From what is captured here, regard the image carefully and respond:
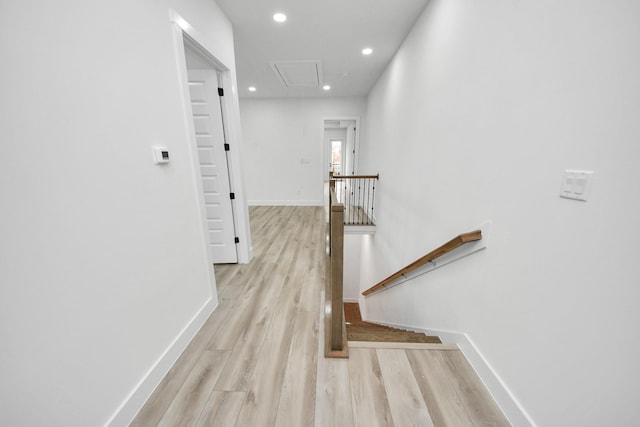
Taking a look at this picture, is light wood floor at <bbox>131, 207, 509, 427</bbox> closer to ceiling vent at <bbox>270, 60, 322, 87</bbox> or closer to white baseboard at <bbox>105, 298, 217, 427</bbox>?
white baseboard at <bbox>105, 298, 217, 427</bbox>

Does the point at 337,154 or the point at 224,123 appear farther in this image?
the point at 337,154

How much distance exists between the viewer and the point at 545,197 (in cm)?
99

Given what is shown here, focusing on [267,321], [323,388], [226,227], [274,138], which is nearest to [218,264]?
[226,227]

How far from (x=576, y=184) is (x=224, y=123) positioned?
2673 millimetres

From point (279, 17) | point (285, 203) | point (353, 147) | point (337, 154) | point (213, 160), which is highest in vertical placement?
point (279, 17)

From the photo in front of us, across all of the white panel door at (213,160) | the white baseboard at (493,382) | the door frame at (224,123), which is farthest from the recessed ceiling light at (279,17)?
the white baseboard at (493,382)

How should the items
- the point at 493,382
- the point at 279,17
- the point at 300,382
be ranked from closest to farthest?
the point at 493,382 < the point at 300,382 < the point at 279,17

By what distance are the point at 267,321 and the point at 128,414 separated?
0.92 m

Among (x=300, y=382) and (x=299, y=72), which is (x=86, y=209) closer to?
(x=300, y=382)

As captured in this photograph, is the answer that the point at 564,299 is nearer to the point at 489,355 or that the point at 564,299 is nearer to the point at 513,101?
the point at 489,355

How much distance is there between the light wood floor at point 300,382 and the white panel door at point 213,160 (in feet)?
3.25

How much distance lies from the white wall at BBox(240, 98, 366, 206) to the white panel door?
9.91 feet

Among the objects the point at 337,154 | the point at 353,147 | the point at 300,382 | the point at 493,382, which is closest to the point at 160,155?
the point at 300,382

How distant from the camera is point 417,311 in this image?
239 cm
